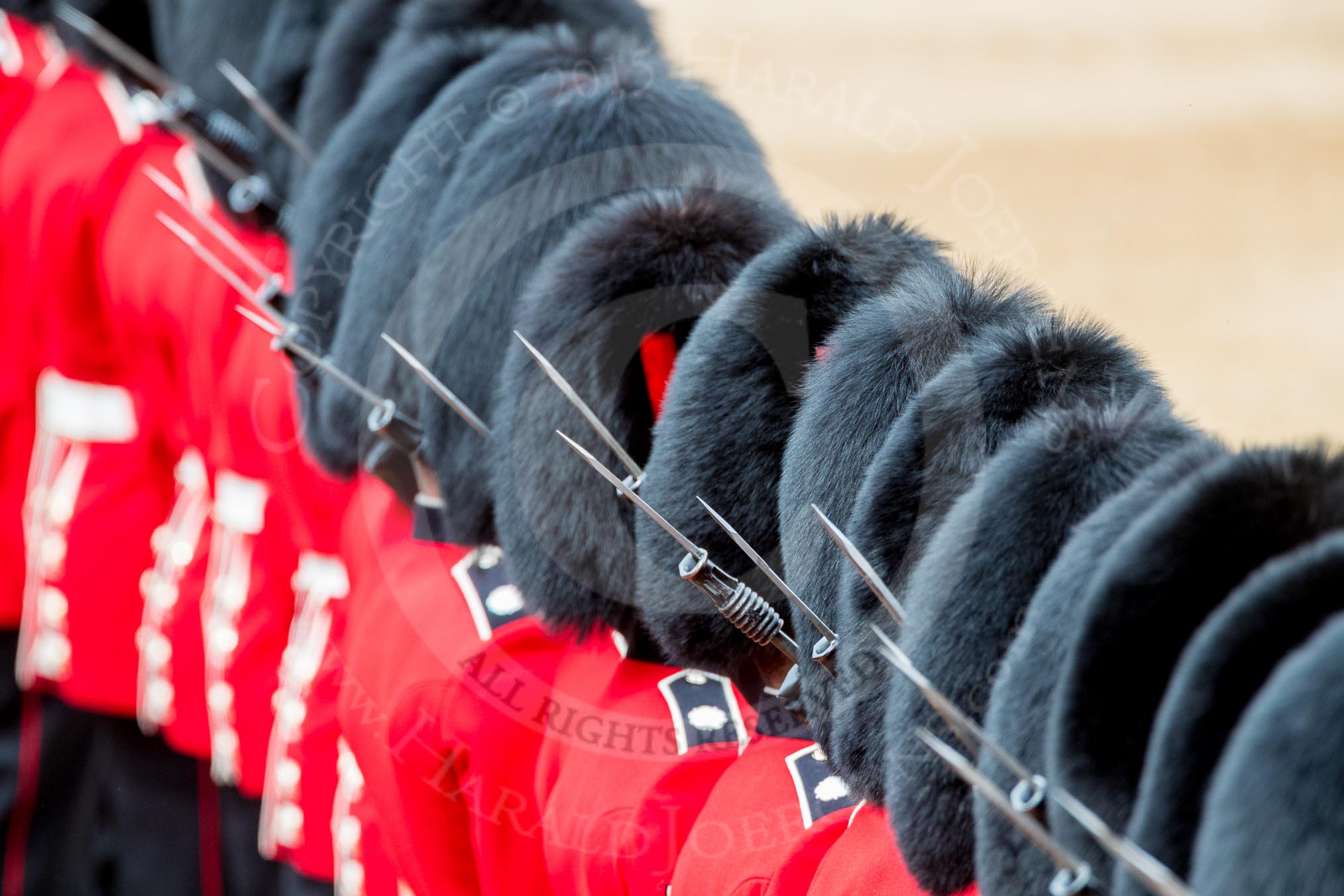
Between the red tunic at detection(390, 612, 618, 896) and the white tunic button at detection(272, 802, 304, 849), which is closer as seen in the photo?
the red tunic at detection(390, 612, 618, 896)

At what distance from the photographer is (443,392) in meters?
0.87

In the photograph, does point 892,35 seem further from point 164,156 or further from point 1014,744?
point 1014,744

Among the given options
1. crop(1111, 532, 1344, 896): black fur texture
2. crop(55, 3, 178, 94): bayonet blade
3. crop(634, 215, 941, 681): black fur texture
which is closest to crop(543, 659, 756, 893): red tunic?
crop(634, 215, 941, 681): black fur texture

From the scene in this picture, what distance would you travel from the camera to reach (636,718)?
33.7 inches

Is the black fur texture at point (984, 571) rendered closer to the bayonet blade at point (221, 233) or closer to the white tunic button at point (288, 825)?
the bayonet blade at point (221, 233)

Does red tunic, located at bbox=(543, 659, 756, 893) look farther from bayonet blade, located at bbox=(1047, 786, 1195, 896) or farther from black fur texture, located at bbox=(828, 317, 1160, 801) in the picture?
bayonet blade, located at bbox=(1047, 786, 1195, 896)

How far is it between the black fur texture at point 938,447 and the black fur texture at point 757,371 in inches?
3.8

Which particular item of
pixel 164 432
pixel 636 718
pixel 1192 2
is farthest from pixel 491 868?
pixel 1192 2

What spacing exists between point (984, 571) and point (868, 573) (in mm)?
60

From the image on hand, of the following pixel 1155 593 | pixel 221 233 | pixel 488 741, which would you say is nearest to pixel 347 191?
pixel 221 233

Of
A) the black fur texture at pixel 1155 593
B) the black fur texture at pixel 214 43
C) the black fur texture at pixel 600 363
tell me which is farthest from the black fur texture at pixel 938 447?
the black fur texture at pixel 214 43

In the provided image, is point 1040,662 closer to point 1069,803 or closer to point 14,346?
point 1069,803

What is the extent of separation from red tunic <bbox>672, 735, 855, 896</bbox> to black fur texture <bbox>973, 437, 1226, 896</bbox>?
156 millimetres

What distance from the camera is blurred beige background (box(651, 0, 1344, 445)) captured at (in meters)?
2.29
